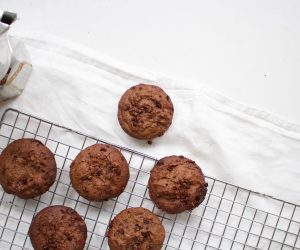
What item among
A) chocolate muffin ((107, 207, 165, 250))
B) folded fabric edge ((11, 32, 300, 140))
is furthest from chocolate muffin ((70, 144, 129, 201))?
folded fabric edge ((11, 32, 300, 140))

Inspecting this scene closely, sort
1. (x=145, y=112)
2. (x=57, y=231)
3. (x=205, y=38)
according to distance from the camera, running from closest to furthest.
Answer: (x=57, y=231), (x=145, y=112), (x=205, y=38)

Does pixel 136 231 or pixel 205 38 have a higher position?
pixel 205 38

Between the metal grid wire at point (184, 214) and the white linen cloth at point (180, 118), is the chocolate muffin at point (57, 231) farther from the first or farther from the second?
the white linen cloth at point (180, 118)

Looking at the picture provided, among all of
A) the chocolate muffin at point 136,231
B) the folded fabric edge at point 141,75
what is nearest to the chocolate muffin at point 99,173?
the chocolate muffin at point 136,231

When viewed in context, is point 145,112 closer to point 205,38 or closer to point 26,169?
point 205,38

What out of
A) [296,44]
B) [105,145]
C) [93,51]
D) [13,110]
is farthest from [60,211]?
[296,44]

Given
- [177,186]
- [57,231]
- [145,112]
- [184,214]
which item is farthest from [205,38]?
[57,231]
